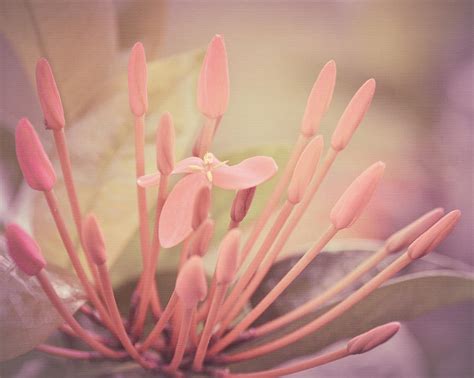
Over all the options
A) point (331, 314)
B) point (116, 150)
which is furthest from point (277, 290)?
point (116, 150)

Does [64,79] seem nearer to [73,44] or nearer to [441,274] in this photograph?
[73,44]

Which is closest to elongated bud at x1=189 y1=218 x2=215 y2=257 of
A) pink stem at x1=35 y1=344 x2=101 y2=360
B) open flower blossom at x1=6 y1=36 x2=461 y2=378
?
open flower blossom at x1=6 y1=36 x2=461 y2=378

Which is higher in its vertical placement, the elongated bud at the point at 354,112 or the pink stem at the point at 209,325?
the elongated bud at the point at 354,112

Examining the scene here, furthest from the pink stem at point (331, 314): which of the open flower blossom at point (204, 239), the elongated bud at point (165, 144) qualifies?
the elongated bud at point (165, 144)

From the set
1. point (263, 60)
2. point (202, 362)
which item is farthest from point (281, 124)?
point (202, 362)

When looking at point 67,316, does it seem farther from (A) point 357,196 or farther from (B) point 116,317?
(A) point 357,196

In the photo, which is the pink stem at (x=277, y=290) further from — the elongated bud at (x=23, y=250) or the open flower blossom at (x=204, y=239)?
the elongated bud at (x=23, y=250)
